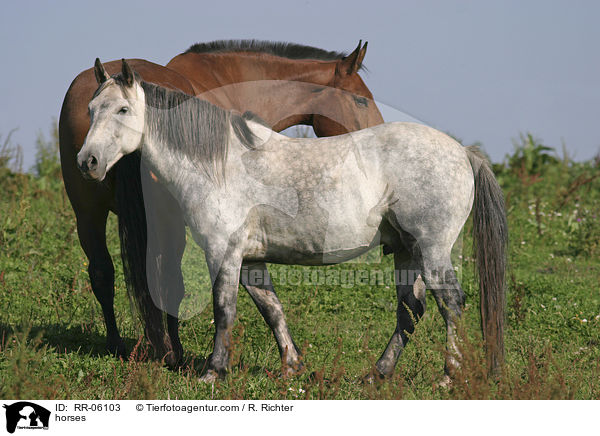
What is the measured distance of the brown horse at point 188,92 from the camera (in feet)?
17.0

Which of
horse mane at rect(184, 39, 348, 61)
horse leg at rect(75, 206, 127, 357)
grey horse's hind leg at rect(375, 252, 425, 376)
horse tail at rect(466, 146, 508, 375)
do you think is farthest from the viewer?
horse mane at rect(184, 39, 348, 61)

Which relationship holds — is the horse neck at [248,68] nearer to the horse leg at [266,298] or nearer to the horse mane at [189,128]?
the horse mane at [189,128]

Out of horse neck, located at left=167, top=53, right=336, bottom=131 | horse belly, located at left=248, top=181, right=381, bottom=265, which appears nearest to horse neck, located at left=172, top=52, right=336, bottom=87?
horse neck, located at left=167, top=53, right=336, bottom=131

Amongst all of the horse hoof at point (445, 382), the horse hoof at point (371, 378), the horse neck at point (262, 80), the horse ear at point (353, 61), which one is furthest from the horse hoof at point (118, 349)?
the horse ear at point (353, 61)

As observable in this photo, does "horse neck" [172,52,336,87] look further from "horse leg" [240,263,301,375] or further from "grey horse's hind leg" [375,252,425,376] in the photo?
"grey horse's hind leg" [375,252,425,376]

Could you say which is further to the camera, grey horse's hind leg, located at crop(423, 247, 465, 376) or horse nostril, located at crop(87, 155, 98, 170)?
grey horse's hind leg, located at crop(423, 247, 465, 376)

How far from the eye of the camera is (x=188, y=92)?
18.9 feet

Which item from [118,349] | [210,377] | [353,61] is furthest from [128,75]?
[353,61]

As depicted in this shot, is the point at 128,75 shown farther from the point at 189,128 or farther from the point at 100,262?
the point at 100,262

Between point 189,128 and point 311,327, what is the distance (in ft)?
9.27

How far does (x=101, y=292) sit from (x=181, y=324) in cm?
100

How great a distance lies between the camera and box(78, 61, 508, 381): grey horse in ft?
15.0
